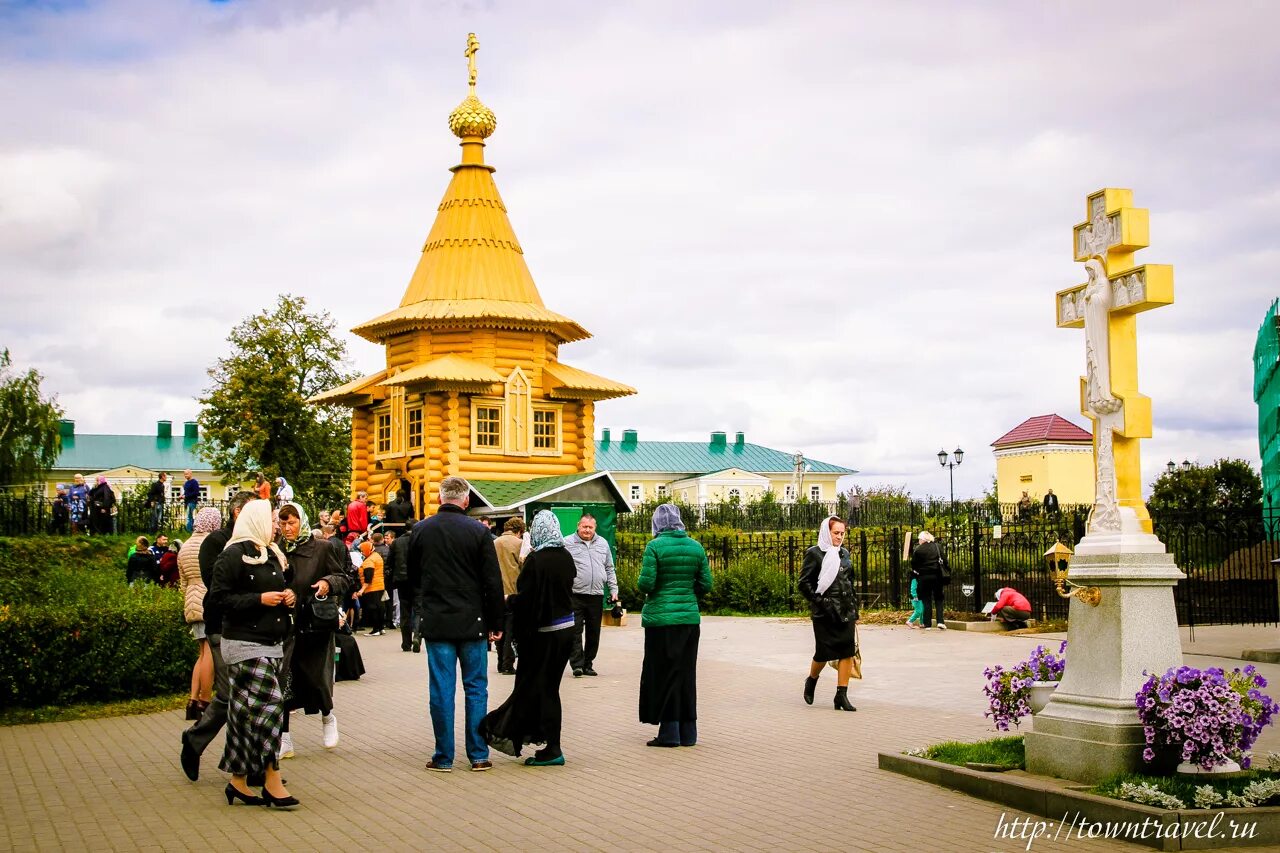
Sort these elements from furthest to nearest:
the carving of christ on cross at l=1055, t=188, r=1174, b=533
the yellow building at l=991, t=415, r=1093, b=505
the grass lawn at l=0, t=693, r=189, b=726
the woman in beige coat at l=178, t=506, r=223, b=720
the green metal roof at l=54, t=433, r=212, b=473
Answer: the green metal roof at l=54, t=433, r=212, b=473 → the yellow building at l=991, t=415, r=1093, b=505 → the grass lawn at l=0, t=693, r=189, b=726 → the woman in beige coat at l=178, t=506, r=223, b=720 → the carving of christ on cross at l=1055, t=188, r=1174, b=533

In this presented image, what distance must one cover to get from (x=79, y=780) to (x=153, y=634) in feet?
16.0

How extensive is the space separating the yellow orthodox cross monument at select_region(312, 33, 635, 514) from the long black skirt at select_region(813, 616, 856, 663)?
22.7 metres

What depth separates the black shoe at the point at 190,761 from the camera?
9.44 metres

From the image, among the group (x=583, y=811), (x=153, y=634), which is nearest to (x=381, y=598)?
(x=153, y=634)

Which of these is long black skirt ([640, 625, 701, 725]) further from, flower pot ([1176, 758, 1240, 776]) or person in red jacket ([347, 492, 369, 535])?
person in red jacket ([347, 492, 369, 535])

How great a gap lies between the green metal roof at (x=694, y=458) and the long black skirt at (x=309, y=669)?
84879 mm

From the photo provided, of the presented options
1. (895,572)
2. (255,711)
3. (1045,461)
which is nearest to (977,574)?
(895,572)

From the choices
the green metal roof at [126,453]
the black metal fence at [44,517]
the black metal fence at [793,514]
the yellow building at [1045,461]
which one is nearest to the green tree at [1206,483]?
the yellow building at [1045,461]

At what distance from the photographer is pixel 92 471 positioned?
89312 millimetres

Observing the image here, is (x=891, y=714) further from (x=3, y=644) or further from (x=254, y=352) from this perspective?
(x=254, y=352)

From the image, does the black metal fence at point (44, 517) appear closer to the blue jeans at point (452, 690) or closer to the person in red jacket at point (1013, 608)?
the person in red jacket at point (1013, 608)

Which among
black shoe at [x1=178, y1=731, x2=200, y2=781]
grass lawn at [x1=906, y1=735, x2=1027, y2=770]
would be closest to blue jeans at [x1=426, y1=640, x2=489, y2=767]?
black shoe at [x1=178, y1=731, x2=200, y2=781]

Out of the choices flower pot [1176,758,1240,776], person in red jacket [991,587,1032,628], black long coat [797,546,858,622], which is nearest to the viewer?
flower pot [1176,758,1240,776]

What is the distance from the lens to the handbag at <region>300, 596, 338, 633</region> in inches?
397
